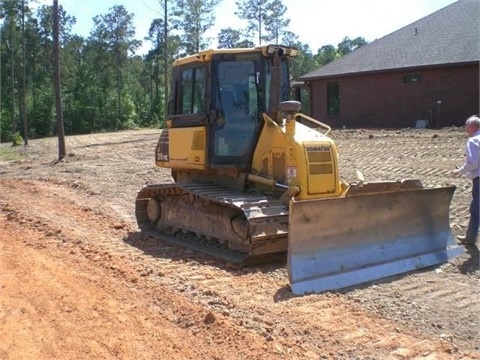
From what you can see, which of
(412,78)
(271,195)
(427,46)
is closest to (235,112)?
(271,195)

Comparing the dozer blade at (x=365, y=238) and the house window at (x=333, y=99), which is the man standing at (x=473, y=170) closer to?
the dozer blade at (x=365, y=238)

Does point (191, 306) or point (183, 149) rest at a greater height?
point (183, 149)

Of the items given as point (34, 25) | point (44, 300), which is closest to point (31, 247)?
point (44, 300)

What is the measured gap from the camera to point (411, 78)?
76.5 feet

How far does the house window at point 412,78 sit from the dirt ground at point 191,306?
49.0 ft

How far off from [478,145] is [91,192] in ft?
28.8

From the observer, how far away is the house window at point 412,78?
75.6ft

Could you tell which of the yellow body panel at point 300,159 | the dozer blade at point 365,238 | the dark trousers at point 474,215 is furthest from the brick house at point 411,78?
the yellow body panel at point 300,159

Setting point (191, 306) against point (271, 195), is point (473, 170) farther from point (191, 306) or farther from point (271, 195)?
point (191, 306)

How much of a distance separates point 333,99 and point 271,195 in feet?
69.3

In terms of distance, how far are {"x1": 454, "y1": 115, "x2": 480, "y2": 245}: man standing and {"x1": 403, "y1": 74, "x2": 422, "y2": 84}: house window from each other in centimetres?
1656

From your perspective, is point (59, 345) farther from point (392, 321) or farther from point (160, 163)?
point (160, 163)

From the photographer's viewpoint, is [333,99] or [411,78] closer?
[411,78]

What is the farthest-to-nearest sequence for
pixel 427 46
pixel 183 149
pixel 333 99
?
pixel 333 99 → pixel 427 46 → pixel 183 149
